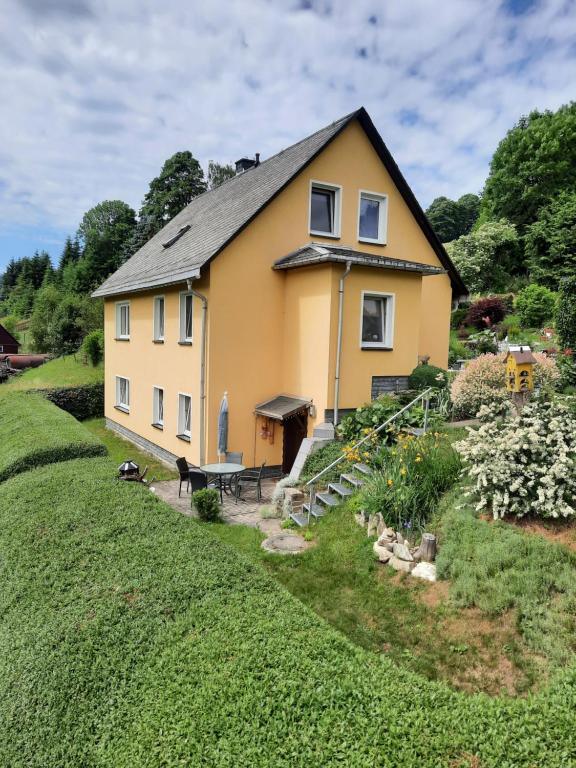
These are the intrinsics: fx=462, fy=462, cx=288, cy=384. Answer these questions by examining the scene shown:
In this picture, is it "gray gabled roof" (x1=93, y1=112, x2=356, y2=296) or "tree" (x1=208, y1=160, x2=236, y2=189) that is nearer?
"gray gabled roof" (x1=93, y1=112, x2=356, y2=296)

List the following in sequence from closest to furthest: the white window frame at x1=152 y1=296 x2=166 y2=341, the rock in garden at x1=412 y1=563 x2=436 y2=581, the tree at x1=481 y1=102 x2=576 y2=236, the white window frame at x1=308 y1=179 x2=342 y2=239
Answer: the rock in garden at x1=412 y1=563 x2=436 y2=581 < the white window frame at x1=308 y1=179 x2=342 y2=239 < the white window frame at x1=152 y1=296 x2=166 y2=341 < the tree at x1=481 y1=102 x2=576 y2=236

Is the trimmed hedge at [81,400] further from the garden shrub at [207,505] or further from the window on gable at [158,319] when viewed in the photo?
the garden shrub at [207,505]

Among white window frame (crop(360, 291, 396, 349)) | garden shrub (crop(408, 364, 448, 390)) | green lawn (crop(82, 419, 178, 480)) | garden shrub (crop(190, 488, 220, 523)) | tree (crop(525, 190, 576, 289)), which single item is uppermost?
tree (crop(525, 190, 576, 289))

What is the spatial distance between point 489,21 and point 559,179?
113 feet

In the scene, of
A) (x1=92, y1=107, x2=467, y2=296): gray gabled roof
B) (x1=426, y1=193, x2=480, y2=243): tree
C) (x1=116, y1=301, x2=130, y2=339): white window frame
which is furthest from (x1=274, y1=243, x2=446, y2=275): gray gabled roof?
(x1=426, y1=193, x2=480, y2=243): tree

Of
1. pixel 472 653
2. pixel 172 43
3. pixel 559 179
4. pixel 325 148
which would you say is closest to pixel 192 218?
pixel 325 148

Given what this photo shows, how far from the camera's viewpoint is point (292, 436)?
44.7 feet

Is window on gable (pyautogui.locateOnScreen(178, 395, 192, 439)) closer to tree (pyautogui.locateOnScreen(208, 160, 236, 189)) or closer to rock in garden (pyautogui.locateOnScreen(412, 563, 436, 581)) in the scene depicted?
rock in garden (pyautogui.locateOnScreen(412, 563, 436, 581))

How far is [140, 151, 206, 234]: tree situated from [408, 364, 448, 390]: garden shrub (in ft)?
125

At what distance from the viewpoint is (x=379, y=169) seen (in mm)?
14312

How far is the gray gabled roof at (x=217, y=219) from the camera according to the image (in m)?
12.7

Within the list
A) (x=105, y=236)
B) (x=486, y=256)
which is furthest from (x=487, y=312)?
(x=105, y=236)

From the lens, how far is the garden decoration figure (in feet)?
27.9

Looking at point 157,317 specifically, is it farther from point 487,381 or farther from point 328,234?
point 487,381
